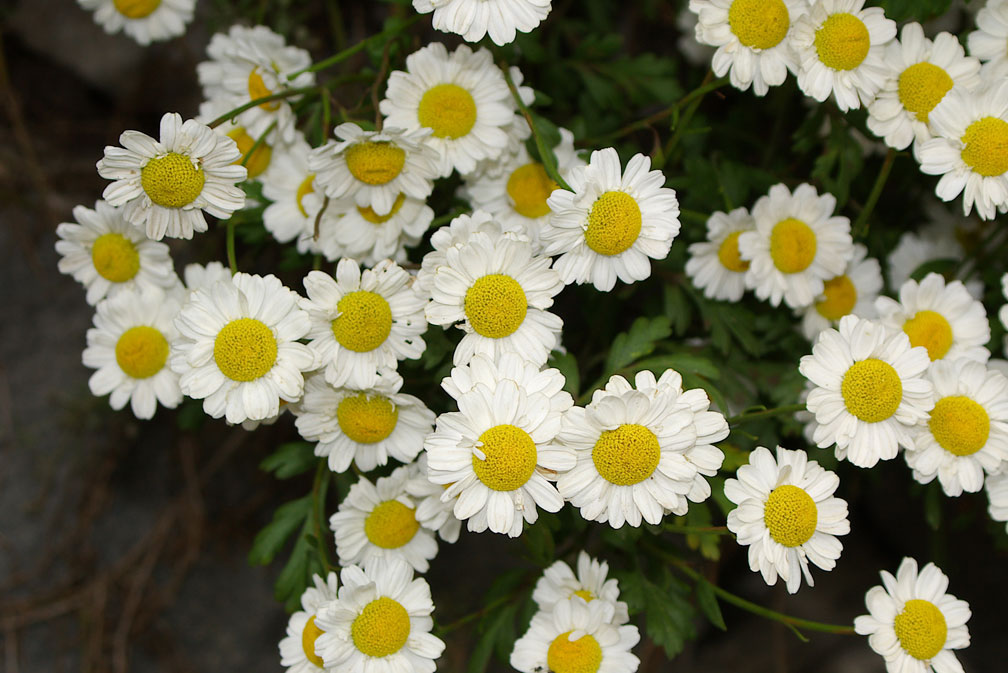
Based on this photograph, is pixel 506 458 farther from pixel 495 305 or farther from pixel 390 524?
pixel 390 524

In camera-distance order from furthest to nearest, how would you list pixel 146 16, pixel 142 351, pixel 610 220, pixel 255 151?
1. pixel 146 16
2. pixel 255 151
3. pixel 142 351
4. pixel 610 220

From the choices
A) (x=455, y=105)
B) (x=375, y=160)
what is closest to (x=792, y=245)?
(x=455, y=105)

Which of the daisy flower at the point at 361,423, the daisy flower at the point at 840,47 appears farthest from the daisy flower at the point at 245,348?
the daisy flower at the point at 840,47

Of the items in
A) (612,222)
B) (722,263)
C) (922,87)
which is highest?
(922,87)

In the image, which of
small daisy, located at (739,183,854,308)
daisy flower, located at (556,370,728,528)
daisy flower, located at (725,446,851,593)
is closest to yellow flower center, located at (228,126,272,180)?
daisy flower, located at (556,370,728,528)

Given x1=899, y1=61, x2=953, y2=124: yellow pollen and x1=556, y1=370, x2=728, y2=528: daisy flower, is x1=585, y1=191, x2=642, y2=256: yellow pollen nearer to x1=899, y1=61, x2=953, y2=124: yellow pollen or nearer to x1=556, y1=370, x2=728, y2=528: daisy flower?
x1=556, y1=370, x2=728, y2=528: daisy flower

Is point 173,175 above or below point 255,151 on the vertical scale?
above

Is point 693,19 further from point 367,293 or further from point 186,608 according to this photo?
point 186,608

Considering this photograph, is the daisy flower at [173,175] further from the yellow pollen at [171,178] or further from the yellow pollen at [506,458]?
the yellow pollen at [506,458]
